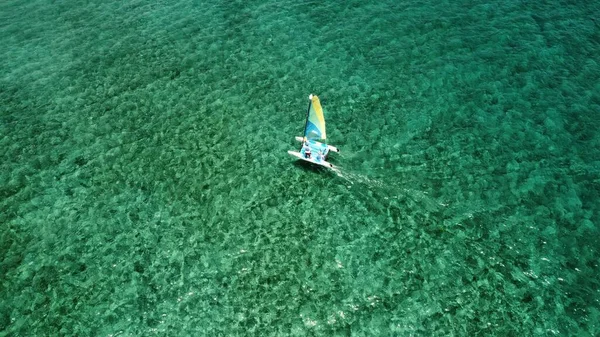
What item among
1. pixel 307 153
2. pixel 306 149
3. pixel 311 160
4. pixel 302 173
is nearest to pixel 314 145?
pixel 306 149

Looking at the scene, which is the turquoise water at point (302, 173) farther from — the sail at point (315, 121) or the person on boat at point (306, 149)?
the sail at point (315, 121)

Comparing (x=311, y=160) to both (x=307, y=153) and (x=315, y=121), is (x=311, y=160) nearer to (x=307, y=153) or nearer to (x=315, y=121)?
(x=307, y=153)

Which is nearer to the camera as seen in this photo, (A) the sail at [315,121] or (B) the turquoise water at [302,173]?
(B) the turquoise water at [302,173]

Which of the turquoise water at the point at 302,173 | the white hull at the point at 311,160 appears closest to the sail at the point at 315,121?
the white hull at the point at 311,160

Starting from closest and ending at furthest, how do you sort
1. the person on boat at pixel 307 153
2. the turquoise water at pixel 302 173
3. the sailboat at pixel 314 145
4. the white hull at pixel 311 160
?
the turquoise water at pixel 302 173
the sailboat at pixel 314 145
the white hull at pixel 311 160
the person on boat at pixel 307 153

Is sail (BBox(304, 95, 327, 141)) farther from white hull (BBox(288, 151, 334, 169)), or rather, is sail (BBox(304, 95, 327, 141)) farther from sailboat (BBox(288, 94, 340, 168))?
white hull (BBox(288, 151, 334, 169))

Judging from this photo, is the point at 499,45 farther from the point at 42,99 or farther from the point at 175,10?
the point at 42,99

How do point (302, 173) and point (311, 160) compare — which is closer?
point (311, 160)
